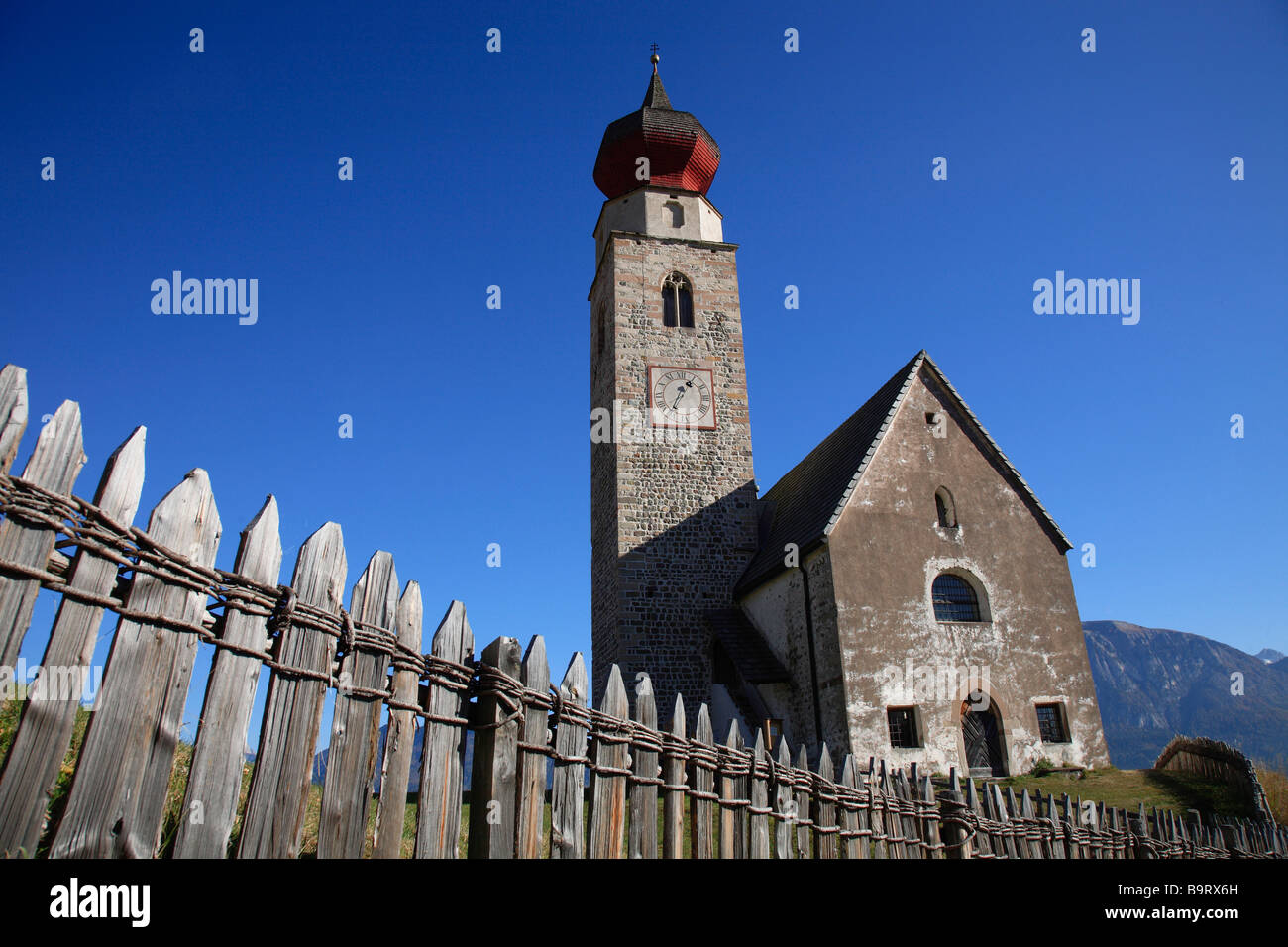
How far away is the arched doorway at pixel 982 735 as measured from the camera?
15.9 meters

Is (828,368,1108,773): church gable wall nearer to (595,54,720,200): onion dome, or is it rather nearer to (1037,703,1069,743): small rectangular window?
(1037,703,1069,743): small rectangular window

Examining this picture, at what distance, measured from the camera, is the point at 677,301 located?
24.1 m

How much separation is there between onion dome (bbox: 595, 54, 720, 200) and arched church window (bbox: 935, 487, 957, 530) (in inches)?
509

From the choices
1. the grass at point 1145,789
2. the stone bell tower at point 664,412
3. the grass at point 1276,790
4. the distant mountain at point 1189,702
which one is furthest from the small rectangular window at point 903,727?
the distant mountain at point 1189,702

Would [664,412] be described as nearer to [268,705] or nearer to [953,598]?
[953,598]

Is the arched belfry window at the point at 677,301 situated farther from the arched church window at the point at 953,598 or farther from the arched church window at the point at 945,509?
the arched church window at the point at 953,598

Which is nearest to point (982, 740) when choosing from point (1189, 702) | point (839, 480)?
point (839, 480)

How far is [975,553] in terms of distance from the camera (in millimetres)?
17609

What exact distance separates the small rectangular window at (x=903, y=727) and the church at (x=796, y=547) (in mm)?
38

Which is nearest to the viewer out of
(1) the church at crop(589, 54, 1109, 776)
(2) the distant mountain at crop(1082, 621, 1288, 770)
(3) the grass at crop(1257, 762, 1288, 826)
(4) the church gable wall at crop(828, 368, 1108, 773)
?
(3) the grass at crop(1257, 762, 1288, 826)

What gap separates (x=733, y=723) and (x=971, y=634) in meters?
14.3

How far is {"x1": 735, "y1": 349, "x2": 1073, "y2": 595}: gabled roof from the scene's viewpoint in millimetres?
17688

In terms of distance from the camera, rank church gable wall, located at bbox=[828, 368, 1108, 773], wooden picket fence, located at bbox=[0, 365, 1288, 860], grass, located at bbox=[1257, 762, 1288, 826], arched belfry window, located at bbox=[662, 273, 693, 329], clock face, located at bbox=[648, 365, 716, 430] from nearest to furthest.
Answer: wooden picket fence, located at bbox=[0, 365, 1288, 860] → grass, located at bbox=[1257, 762, 1288, 826] → church gable wall, located at bbox=[828, 368, 1108, 773] → clock face, located at bbox=[648, 365, 716, 430] → arched belfry window, located at bbox=[662, 273, 693, 329]

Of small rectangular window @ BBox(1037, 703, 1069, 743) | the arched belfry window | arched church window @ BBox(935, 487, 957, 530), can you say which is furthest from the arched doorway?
the arched belfry window
